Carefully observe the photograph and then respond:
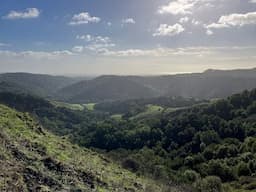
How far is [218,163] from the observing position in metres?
62.2

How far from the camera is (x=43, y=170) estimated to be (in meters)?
19.5

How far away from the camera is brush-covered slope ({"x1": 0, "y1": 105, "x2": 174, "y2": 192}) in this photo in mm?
17859

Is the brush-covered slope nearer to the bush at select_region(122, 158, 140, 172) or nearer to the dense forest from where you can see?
the bush at select_region(122, 158, 140, 172)

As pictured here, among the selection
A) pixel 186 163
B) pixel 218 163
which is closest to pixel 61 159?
pixel 218 163

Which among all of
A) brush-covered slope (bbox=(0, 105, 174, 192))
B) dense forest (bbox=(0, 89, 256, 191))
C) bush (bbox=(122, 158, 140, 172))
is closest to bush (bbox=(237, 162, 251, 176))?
dense forest (bbox=(0, 89, 256, 191))

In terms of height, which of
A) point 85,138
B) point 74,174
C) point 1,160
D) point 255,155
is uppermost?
point 1,160

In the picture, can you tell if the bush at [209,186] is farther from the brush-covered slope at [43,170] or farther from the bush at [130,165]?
the brush-covered slope at [43,170]

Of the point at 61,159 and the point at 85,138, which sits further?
the point at 85,138

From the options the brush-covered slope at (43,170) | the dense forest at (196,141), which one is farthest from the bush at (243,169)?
the brush-covered slope at (43,170)

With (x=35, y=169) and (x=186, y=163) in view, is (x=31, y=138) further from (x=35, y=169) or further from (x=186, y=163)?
(x=186, y=163)

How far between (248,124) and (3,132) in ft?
285

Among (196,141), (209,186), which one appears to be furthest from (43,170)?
(196,141)

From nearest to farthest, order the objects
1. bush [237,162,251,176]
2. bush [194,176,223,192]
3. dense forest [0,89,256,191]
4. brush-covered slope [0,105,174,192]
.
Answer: brush-covered slope [0,105,174,192]
bush [194,176,223,192]
bush [237,162,251,176]
dense forest [0,89,256,191]

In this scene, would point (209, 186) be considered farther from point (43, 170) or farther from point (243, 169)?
point (243, 169)
